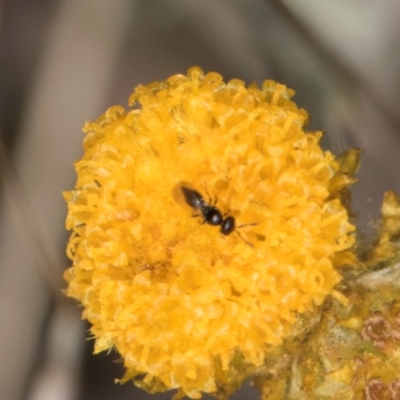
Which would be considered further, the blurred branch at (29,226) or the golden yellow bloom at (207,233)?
the blurred branch at (29,226)

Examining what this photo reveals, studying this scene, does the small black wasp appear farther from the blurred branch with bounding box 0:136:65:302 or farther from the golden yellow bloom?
the blurred branch with bounding box 0:136:65:302

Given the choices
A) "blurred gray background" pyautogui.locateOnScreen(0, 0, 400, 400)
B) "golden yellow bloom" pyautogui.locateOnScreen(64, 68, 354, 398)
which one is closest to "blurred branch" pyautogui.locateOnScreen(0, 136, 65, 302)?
"blurred gray background" pyautogui.locateOnScreen(0, 0, 400, 400)

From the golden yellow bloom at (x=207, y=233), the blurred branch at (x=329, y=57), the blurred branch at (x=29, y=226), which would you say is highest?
the blurred branch at (x=329, y=57)

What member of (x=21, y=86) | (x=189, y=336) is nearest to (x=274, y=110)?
(x=189, y=336)

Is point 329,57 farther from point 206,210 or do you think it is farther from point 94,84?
point 206,210

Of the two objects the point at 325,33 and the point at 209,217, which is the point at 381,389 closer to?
the point at 209,217

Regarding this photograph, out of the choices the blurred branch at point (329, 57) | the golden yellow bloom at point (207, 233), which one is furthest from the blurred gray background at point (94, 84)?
the golden yellow bloom at point (207, 233)

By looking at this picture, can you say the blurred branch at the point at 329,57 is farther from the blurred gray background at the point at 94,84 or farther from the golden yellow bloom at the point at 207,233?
the golden yellow bloom at the point at 207,233

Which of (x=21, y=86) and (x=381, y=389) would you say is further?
(x=21, y=86)
